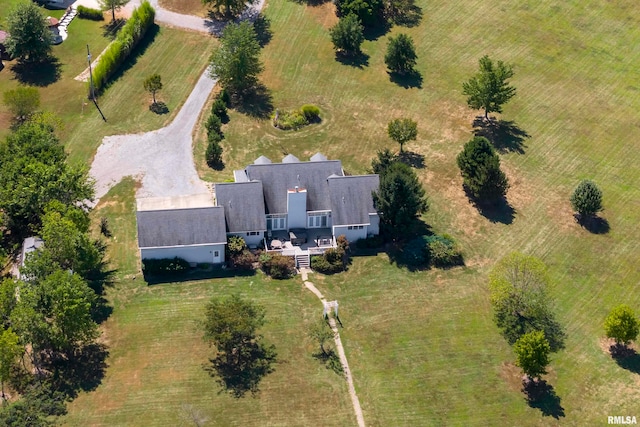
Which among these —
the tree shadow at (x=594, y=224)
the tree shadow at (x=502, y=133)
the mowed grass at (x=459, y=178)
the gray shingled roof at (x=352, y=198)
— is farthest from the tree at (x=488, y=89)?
the gray shingled roof at (x=352, y=198)

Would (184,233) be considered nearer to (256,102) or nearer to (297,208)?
(297,208)

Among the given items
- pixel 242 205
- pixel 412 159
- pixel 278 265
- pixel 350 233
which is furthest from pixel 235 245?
pixel 412 159

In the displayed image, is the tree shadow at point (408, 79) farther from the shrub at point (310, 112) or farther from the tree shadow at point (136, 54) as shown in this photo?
the tree shadow at point (136, 54)

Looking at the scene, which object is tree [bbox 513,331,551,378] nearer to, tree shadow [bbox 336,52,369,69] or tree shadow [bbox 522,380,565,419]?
tree shadow [bbox 522,380,565,419]

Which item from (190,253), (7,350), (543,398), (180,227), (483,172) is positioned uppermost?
(483,172)

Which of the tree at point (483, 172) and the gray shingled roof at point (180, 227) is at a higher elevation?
the tree at point (483, 172)
